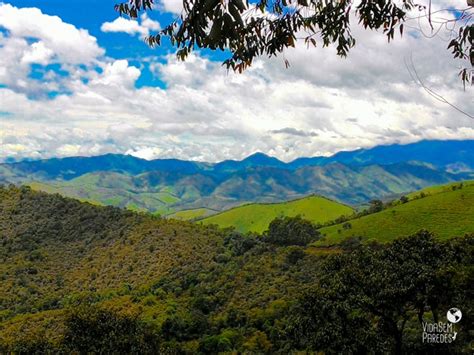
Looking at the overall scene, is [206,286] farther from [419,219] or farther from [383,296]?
[383,296]

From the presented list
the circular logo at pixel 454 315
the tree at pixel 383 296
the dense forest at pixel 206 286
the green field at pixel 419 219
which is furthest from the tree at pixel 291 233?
the circular logo at pixel 454 315

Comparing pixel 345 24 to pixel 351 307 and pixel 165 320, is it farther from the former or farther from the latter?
pixel 165 320

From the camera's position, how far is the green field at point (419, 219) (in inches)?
3365

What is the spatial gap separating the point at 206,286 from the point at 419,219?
4934 centimetres

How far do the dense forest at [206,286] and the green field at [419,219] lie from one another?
671 centimetres

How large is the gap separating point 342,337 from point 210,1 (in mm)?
23983

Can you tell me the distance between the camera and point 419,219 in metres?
92.2

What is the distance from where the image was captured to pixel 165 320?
61312mm

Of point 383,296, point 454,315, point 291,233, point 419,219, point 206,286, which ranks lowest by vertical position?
point 206,286

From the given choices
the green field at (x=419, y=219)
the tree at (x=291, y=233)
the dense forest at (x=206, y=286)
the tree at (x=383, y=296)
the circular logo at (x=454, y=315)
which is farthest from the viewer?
the tree at (x=291, y=233)

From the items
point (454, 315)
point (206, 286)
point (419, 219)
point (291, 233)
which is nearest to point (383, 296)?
point (454, 315)

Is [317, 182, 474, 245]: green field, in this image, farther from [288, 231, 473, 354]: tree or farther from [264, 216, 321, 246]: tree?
[288, 231, 473, 354]: tree

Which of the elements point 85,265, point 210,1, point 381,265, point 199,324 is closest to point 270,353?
point 199,324

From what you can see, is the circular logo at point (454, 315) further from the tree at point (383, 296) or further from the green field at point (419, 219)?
the green field at point (419, 219)
